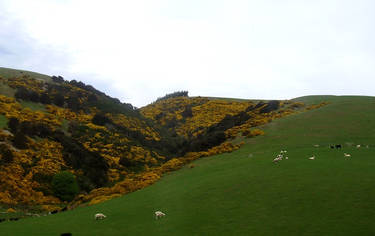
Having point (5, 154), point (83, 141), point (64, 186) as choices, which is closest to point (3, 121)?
point (5, 154)

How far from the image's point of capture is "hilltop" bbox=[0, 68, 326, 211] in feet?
150

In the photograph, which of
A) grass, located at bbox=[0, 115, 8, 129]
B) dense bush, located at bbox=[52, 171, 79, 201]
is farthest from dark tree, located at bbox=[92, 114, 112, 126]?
dense bush, located at bbox=[52, 171, 79, 201]

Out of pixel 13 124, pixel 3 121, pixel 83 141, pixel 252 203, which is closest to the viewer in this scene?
pixel 252 203

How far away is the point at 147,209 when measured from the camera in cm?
2823

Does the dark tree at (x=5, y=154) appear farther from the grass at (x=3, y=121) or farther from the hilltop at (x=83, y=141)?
the grass at (x=3, y=121)

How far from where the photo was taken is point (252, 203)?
24.8 m

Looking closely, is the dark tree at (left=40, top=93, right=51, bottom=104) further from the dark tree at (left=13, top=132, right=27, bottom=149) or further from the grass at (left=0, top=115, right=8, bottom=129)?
the dark tree at (left=13, top=132, right=27, bottom=149)

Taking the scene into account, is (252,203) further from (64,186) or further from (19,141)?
(19,141)

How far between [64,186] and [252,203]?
1285 inches

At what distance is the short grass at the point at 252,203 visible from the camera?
20234mm

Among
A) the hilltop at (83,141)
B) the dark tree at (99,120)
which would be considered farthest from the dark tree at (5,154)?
the dark tree at (99,120)

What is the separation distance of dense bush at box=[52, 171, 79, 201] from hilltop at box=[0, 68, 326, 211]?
143 millimetres

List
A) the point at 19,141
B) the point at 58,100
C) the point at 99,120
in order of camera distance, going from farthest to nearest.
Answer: the point at 99,120 → the point at 58,100 → the point at 19,141

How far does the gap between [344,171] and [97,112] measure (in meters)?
78.4
